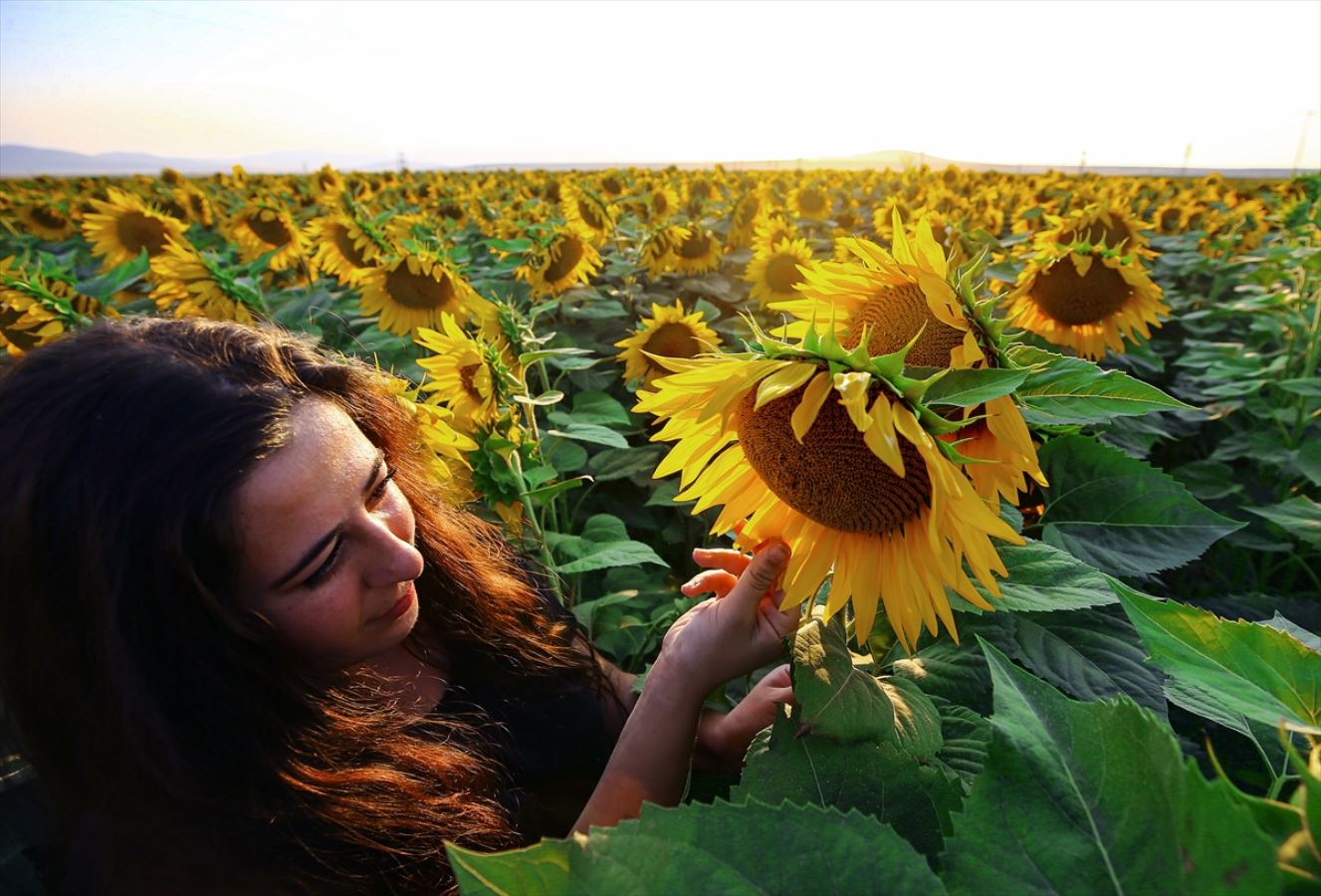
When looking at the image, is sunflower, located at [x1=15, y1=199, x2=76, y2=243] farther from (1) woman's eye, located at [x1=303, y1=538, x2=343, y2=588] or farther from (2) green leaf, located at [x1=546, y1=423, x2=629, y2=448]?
(1) woman's eye, located at [x1=303, y1=538, x2=343, y2=588]

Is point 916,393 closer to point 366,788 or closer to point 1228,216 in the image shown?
point 366,788

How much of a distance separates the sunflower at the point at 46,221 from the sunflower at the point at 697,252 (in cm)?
748

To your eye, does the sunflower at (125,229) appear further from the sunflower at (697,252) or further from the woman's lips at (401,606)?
the woman's lips at (401,606)

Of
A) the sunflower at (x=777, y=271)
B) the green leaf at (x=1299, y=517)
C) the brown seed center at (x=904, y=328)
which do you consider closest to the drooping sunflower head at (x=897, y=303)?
the brown seed center at (x=904, y=328)

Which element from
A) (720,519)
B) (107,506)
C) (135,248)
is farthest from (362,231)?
(720,519)

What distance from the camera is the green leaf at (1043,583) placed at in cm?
96

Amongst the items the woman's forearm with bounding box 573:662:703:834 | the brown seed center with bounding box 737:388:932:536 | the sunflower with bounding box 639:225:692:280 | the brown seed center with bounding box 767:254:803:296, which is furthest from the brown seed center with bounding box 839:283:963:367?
the sunflower with bounding box 639:225:692:280

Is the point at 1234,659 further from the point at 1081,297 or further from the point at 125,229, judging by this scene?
the point at 125,229

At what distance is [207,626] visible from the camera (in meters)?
1.21

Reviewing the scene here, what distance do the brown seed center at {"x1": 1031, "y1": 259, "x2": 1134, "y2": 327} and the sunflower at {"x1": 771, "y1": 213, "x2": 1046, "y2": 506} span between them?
159 cm

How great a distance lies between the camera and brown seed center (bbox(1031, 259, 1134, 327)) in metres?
2.29

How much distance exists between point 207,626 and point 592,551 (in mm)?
1057

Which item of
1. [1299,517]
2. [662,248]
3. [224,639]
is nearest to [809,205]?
[662,248]

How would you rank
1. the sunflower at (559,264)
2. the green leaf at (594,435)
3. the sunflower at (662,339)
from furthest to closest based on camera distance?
1. the sunflower at (559,264)
2. the sunflower at (662,339)
3. the green leaf at (594,435)
